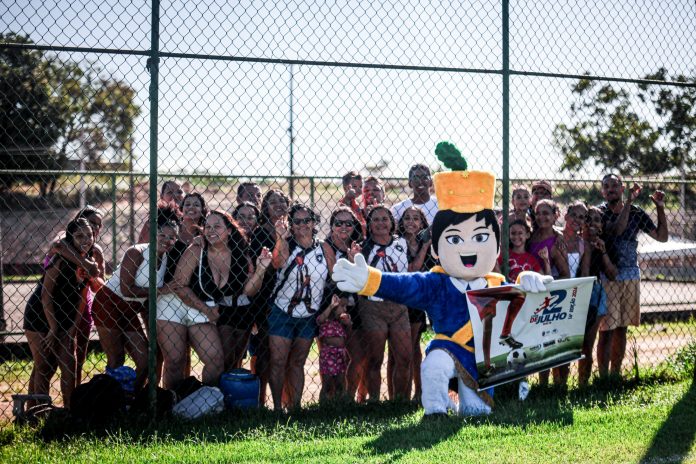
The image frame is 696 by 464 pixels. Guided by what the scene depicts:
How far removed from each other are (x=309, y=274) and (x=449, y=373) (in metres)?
1.32

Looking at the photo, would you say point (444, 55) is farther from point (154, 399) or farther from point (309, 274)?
point (154, 399)

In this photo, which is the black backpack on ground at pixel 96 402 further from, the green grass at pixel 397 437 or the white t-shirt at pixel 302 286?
the white t-shirt at pixel 302 286

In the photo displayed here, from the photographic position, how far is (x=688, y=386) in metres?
5.82

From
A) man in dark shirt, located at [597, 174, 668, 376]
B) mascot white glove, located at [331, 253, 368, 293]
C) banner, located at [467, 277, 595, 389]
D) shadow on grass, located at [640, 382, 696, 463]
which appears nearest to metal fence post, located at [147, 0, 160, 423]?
mascot white glove, located at [331, 253, 368, 293]

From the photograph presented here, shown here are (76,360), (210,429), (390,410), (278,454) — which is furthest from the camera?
(76,360)

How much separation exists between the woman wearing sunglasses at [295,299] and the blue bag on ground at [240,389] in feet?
0.78

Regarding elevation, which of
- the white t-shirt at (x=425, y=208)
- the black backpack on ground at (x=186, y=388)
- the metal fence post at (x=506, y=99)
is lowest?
the black backpack on ground at (x=186, y=388)

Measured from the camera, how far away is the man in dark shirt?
665 centimetres

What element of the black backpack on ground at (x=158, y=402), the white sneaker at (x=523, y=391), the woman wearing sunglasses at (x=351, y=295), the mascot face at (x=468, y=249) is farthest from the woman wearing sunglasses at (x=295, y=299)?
the white sneaker at (x=523, y=391)

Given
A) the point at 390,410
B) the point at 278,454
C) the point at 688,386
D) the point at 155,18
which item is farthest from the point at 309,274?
the point at 688,386

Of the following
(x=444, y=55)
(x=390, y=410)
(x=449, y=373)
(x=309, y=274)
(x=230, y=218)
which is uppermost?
(x=444, y=55)

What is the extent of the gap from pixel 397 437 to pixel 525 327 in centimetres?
119

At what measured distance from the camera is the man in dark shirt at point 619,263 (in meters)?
6.65

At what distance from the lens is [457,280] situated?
4.95 meters
